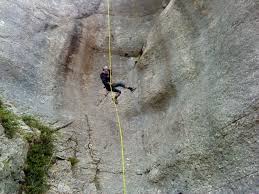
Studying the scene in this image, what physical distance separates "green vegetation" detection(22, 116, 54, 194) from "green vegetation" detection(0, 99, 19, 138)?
416 mm

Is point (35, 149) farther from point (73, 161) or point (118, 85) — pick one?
point (118, 85)

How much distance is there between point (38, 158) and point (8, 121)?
140cm

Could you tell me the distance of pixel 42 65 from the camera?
14781 millimetres

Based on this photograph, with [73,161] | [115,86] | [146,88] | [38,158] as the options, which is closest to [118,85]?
[115,86]

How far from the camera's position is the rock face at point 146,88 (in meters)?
10.1

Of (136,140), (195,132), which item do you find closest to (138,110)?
(136,140)

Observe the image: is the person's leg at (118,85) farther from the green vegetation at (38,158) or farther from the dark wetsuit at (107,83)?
the green vegetation at (38,158)

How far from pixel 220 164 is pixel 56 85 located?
7023 millimetres

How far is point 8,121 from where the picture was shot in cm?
1193

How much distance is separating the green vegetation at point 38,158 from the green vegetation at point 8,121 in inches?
16.4

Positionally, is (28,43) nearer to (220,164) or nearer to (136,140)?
(136,140)

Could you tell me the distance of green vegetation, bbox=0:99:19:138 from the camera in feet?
38.1

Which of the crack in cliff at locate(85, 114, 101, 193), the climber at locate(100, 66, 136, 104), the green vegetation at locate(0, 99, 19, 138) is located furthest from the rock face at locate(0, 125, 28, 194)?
the climber at locate(100, 66, 136, 104)

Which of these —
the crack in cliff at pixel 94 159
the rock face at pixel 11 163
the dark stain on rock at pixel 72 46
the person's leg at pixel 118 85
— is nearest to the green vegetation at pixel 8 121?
the rock face at pixel 11 163
